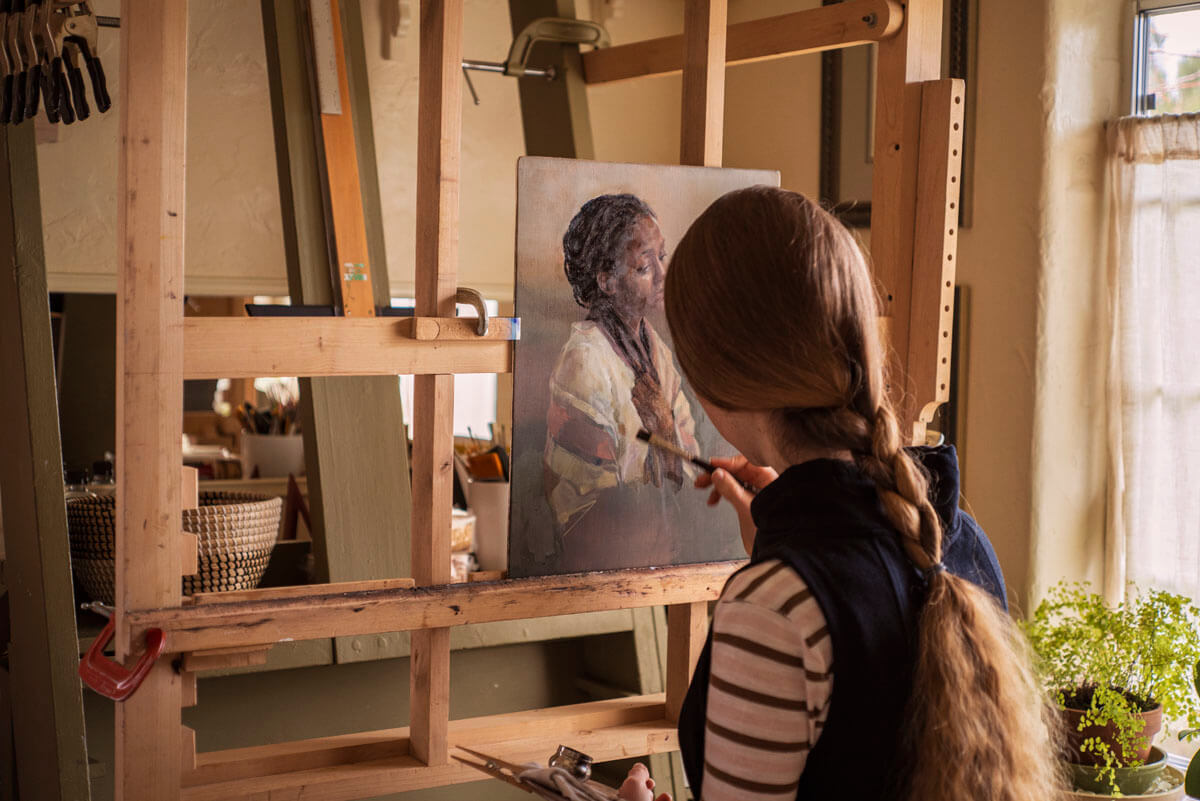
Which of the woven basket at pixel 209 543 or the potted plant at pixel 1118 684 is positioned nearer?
the potted plant at pixel 1118 684

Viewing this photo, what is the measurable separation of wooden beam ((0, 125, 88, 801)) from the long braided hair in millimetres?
1448

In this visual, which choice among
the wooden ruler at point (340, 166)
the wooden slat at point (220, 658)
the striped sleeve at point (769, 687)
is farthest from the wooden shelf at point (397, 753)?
the wooden ruler at point (340, 166)

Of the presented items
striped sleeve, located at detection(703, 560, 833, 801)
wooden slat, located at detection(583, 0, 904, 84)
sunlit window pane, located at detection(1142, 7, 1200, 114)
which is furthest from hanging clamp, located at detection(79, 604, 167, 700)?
sunlit window pane, located at detection(1142, 7, 1200, 114)

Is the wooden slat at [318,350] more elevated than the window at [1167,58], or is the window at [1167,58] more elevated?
the window at [1167,58]

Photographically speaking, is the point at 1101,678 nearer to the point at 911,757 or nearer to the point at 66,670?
the point at 911,757

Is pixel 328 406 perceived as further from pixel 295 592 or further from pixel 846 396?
pixel 846 396

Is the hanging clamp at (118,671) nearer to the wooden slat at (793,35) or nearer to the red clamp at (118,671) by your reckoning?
the red clamp at (118,671)

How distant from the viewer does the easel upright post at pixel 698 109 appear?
1895 millimetres

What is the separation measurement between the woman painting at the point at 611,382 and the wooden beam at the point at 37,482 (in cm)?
94

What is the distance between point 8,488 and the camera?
2252 mm

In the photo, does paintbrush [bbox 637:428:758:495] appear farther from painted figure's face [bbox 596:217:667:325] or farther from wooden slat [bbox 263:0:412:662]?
wooden slat [bbox 263:0:412:662]

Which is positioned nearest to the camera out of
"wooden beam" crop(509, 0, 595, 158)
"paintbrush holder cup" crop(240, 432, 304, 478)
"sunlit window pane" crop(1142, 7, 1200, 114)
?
"wooden beam" crop(509, 0, 595, 158)

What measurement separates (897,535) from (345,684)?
68.4 inches

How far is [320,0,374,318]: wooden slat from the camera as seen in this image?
2574 millimetres
